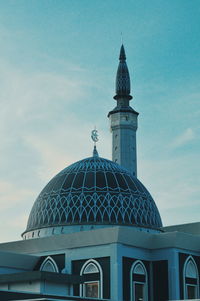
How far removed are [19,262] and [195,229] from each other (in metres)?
13.1

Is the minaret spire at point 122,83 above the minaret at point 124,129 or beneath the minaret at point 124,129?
above

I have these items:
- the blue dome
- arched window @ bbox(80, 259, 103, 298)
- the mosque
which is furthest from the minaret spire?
arched window @ bbox(80, 259, 103, 298)

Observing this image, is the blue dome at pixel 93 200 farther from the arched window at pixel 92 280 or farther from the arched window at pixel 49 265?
the arched window at pixel 92 280

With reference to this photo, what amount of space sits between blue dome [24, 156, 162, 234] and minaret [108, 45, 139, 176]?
16.5m

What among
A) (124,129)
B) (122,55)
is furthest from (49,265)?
(122,55)

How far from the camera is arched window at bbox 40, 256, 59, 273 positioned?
38250 mm

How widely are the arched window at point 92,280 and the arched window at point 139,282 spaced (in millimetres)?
1867

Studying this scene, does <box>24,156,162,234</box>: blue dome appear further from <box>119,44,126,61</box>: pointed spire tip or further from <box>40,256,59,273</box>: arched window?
<box>119,44,126,61</box>: pointed spire tip

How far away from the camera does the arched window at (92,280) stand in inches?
1414

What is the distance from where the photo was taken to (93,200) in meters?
42.0

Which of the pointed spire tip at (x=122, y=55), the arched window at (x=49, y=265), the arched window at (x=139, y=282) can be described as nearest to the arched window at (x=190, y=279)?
the arched window at (x=139, y=282)

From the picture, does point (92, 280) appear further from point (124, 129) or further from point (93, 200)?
point (124, 129)

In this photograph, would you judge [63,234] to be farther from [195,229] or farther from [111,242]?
[195,229]

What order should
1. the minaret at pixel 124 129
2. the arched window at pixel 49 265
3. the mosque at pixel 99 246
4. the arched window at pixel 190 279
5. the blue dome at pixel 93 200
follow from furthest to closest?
the minaret at pixel 124 129 → the blue dome at pixel 93 200 → the arched window at pixel 49 265 → the arched window at pixel 190 279 → the mosque at pixel 99 246
